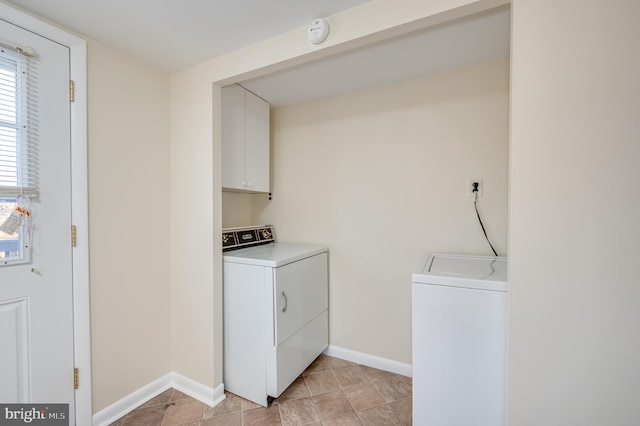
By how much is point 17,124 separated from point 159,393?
1.76m

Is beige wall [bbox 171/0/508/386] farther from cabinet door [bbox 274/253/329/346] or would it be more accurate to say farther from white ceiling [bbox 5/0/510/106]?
cabinet door [bbox 274/253/329/346]

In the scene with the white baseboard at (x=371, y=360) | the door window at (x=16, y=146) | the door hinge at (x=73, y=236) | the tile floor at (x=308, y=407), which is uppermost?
the door window at (x=16, y=146)

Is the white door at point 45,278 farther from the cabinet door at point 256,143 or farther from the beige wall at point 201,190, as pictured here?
Answer: the cabinet door at point 256,143

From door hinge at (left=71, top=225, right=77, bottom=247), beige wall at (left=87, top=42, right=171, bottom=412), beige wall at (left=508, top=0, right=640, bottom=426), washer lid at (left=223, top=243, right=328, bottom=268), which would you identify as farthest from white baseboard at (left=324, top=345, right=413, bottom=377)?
door hinge at (left=71, top=225, right=77, bottom=247)

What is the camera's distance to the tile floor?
1625mm

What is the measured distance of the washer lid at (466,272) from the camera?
1.23m

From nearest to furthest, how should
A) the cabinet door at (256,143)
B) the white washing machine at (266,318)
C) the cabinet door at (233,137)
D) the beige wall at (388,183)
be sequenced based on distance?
Answer: the white washing machine at (266,318), the beige wall at (388,183), the cabinet door at (233,137), the cabinet door at (256,143)

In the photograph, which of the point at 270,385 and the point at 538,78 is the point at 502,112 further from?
the point at 270,385

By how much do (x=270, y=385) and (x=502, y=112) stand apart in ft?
7.42

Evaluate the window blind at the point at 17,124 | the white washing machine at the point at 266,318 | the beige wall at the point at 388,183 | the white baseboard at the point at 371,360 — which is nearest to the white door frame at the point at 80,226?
the window blind at the point at 17,124

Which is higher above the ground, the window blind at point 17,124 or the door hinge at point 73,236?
the window blind at point 17,124

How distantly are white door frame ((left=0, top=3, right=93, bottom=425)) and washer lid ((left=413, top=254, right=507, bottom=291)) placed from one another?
69.2 inches

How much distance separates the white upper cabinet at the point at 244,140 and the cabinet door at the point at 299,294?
2.55ft

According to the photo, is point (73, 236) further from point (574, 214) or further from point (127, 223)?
point (574, 214)
